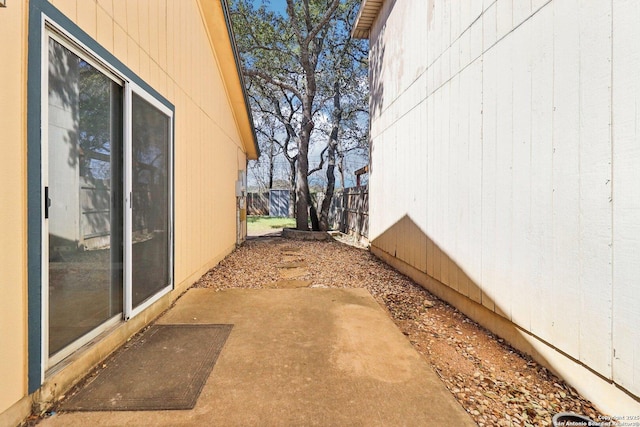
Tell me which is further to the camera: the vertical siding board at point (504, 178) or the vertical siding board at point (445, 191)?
the vertical siding board at point (445, 191)

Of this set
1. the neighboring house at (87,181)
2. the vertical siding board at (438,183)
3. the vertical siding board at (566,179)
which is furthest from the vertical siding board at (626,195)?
the neighboring house at (87,181)

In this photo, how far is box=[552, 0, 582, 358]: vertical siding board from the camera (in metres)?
1.86

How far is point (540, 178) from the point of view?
212cm

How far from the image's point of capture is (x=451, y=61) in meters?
3.29

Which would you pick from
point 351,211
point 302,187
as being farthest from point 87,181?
point 302,187

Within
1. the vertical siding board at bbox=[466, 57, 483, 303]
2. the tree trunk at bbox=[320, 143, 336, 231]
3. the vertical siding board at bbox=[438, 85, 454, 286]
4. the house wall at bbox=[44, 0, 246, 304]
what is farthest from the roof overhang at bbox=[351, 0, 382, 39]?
the vertical siding board at bbox=[466, 57, 483, 303]

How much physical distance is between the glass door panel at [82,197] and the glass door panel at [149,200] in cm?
19

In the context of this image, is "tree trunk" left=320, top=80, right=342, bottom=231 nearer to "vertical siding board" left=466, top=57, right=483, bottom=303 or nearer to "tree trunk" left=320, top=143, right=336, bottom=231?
"tree trunk" left=320, top=143, right=336, bottom=231

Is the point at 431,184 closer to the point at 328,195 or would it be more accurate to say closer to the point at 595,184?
the point at 595,184

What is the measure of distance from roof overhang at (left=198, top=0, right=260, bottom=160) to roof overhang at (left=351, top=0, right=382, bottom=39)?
279 centimetres

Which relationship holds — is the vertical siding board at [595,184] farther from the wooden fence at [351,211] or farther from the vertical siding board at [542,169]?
the wooden fence at [351,211]

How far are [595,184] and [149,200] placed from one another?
3267 mm

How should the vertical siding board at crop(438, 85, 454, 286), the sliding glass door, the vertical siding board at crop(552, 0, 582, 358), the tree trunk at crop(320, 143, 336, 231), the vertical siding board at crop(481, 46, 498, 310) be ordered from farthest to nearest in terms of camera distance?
1. the tree trunk at crop(320, 143, 336, 231)
2. the vertical siding board at crop(438, 85, 454, 286)
3. the vertical siding board at crop(481, 46, 498, 310)
4. the vertical siding board at crop(552, 0, 582, 358)
5. the sliding glass door

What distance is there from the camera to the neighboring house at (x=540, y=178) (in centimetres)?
161
